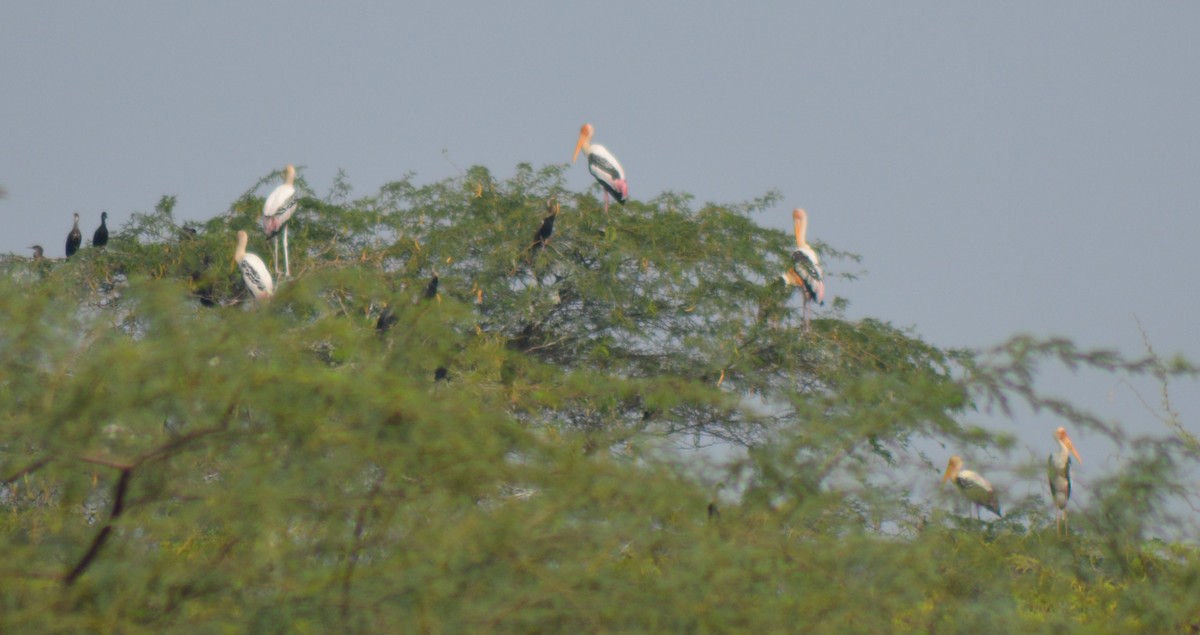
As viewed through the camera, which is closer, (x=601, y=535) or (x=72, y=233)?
(x=601, y=535)

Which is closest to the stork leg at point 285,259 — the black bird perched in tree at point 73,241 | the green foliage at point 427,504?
the black bird perched in tree at point 73,241

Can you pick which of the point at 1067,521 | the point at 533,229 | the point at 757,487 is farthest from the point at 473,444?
the point at 533,229

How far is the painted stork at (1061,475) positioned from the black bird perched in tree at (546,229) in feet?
14.6

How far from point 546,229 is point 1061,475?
8.17m

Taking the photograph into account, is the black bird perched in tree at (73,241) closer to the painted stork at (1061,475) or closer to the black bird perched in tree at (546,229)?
the black bird perched in tree at (546,229)

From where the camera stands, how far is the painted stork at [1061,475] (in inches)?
232

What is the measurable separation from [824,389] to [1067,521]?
338 inches

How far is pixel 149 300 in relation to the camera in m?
4.25

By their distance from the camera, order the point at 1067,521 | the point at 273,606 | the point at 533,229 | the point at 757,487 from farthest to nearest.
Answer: the point at 533,229, the point at 1067,521, the point at 757,487, the point at 273,606

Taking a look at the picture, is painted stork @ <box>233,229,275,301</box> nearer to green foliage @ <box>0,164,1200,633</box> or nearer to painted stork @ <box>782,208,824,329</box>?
painted stork @ <box>782,208,824,329</box>

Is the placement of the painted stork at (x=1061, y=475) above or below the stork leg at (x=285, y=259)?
below

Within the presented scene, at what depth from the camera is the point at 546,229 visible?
46.6ft

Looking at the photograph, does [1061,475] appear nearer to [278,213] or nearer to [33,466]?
[33,466]

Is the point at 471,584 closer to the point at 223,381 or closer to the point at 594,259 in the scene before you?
the point at 223,381
